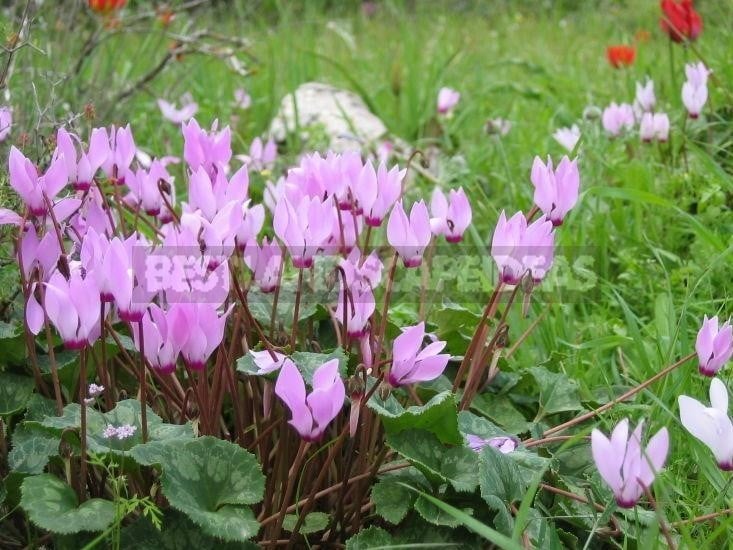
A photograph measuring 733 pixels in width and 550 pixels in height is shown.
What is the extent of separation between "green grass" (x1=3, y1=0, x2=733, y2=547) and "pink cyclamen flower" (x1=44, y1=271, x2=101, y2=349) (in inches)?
23.2

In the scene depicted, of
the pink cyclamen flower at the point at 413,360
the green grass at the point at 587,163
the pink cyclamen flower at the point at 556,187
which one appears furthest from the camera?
the green grass at the point at 587,163

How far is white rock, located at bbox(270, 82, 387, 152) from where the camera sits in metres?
4.02

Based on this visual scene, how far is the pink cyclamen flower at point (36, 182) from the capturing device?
4.87 feet

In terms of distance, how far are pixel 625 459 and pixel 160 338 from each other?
66cm

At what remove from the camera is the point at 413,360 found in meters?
1.40

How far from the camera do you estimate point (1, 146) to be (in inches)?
98.2

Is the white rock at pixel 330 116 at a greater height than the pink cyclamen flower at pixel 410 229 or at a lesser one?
lesser

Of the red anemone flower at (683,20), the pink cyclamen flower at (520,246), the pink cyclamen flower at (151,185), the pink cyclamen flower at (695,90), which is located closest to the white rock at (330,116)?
the red anemone flower at (683,20)

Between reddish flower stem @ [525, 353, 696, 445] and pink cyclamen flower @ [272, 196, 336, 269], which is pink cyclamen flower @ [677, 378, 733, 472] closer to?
reddish flower stem @ [525, 353, 696, 445]

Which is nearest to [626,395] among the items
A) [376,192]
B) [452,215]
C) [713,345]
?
[713,345]

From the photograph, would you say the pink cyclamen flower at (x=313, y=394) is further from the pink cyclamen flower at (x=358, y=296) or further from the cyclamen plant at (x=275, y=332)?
the pink cyclamen flower at (x=358, y=296)

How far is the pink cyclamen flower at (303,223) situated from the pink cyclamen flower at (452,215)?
0.30 metres

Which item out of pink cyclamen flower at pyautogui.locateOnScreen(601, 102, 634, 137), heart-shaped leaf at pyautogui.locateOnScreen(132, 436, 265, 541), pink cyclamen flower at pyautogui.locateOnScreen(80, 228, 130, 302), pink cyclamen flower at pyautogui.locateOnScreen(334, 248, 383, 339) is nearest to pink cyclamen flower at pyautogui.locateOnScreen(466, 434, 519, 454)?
pink cyclamen flower at pyautogui.locateOnScreen(334, 248, 383, 339)

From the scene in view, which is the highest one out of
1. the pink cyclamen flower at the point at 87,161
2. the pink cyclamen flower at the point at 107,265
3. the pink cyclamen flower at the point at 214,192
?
the pink cyclamen flower at the point at 87,161
